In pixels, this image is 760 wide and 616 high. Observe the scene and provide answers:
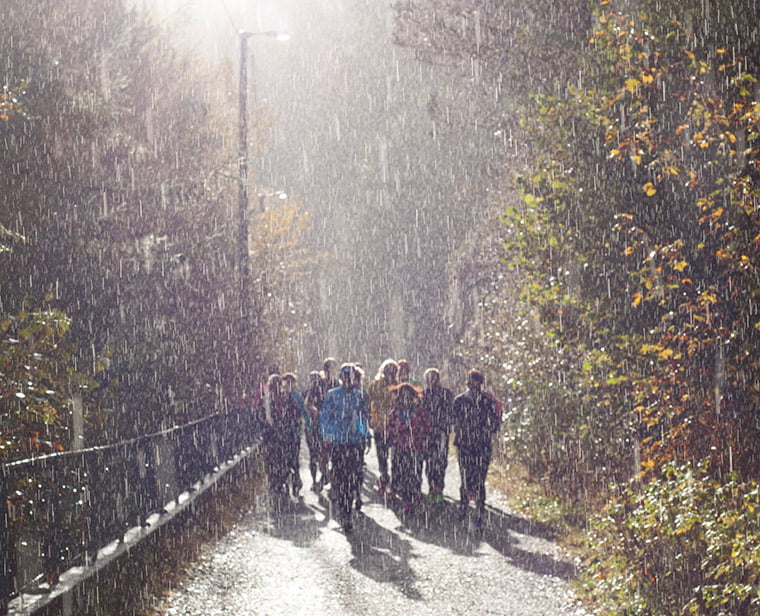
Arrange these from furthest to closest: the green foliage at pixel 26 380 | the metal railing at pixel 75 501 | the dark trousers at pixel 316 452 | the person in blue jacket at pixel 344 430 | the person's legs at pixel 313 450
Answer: the person's legs at pixel 313 450
the dark trousers at pixel 316 452
the person in blue jacket at pixel 344 430
the green foliage at pixel 26 380
the metal railing at pixel 75 501

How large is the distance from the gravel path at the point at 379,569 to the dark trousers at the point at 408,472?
0.30 meters

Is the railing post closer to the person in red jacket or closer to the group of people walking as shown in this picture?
the group of people walking

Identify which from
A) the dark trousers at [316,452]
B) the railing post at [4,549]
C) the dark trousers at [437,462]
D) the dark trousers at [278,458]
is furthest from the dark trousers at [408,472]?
the railing post at [4,549]

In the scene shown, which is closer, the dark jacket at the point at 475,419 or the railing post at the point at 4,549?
the railing post at the point at 4,549

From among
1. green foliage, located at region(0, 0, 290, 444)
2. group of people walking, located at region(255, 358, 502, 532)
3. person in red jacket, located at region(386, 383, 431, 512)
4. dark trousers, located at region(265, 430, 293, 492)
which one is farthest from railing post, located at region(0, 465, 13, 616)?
dark trousers, located at region(265, 430, 293, 492)

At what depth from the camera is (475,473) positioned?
12.8 m

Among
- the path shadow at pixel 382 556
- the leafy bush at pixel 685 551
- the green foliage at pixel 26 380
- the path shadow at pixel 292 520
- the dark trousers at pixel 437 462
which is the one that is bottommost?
the path shadow at pixel 292 520

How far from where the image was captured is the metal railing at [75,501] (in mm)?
6684

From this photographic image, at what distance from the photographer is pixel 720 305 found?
7867mm

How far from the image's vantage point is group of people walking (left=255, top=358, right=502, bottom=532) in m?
12.6

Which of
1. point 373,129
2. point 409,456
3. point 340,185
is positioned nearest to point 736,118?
point 409,456

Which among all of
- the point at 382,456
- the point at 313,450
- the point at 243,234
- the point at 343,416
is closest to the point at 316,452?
the point at 313,450

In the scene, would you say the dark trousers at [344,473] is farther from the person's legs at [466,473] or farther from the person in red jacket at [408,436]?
the person's legs at [466,473]

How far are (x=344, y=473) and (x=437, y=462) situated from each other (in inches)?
75.1
